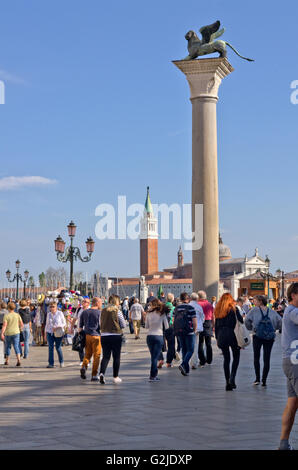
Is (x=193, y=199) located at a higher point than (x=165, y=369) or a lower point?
higher

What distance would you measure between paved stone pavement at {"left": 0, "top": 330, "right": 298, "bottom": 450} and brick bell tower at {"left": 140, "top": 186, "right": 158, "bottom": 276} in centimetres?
13463

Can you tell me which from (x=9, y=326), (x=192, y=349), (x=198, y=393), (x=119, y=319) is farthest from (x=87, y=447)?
(x=9, y=326)

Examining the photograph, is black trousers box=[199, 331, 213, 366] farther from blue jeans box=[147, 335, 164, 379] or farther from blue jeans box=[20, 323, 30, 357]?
blue jeans box=[20, 323, 30, 357]

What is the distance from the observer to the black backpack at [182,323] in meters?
13.5

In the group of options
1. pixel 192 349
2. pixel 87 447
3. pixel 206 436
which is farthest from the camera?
pixel 192 349

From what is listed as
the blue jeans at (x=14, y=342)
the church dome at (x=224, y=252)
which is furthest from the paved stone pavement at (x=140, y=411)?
the church dome at (x=224, y=252)

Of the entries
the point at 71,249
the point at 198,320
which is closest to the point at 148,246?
the point at 71,249

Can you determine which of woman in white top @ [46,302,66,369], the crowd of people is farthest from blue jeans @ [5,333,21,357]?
woman in white top @ [46,302,66,369]

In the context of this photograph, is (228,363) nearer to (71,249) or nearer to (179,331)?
(179,331)

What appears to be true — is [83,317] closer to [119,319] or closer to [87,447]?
[119,319]

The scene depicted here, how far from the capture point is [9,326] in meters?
15.8

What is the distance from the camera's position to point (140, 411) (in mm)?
9117
